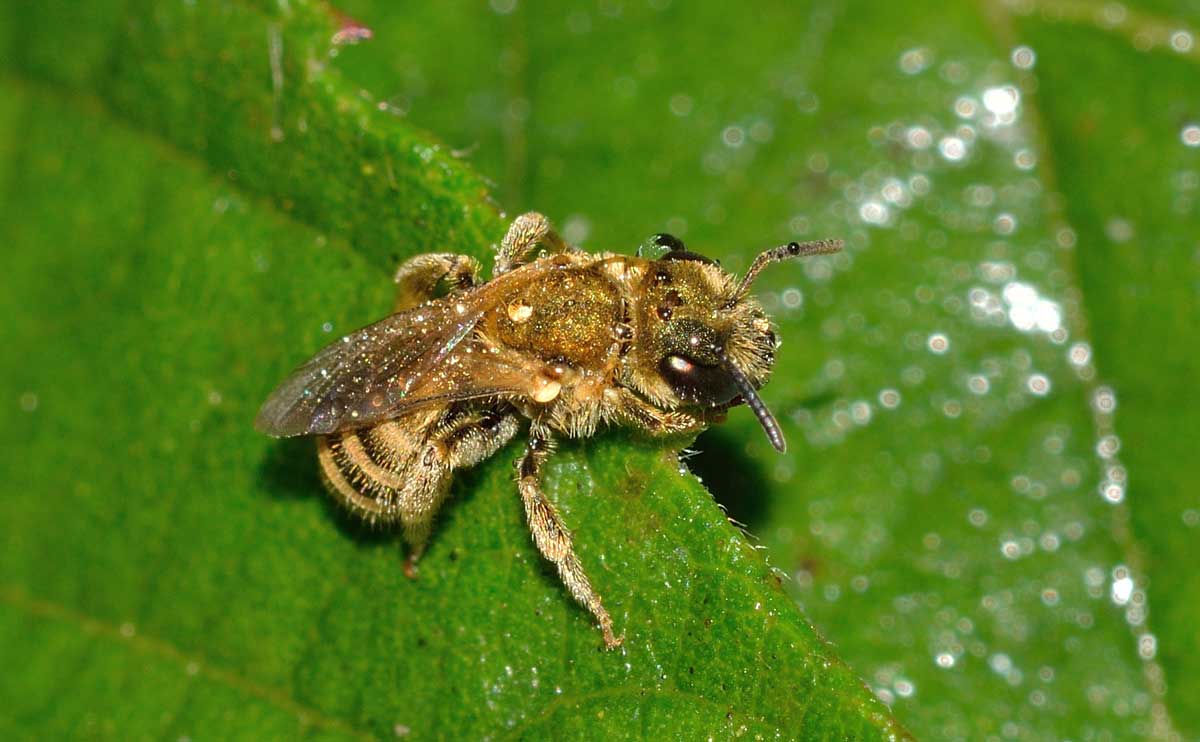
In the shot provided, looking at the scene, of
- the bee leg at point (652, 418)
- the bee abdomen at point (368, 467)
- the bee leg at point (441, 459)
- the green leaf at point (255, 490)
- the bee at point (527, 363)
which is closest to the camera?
the green leaf at point (255, 490)

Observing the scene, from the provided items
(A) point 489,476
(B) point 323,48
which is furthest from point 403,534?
(B) point 323,48

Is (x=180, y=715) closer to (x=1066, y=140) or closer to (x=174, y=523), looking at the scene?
(x=174, y=523)

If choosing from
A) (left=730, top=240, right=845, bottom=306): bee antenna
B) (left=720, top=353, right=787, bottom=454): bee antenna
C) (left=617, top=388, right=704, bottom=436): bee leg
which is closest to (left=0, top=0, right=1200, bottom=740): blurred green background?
(left=617, top=388, right=704, bottom=436): bee leg

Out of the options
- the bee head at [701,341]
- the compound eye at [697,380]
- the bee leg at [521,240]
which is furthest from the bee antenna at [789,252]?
the bee leg at [521,240]

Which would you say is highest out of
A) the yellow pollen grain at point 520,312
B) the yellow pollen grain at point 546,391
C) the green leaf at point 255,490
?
the yellow pollen grain at point 520,312

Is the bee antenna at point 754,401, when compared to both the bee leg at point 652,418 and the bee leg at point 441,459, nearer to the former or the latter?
the bee leg at point 652,418

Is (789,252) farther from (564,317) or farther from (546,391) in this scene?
(546,391)
